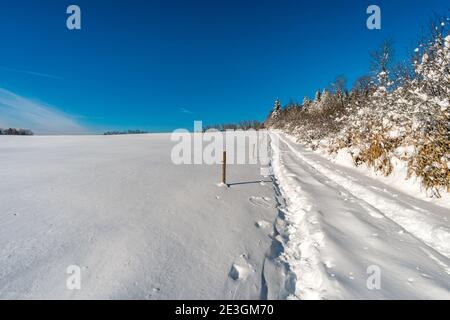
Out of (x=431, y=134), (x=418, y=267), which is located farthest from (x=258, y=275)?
(x=431, y=134)

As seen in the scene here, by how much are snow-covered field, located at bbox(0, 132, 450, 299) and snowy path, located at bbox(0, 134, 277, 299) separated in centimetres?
2

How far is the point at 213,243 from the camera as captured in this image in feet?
12.1

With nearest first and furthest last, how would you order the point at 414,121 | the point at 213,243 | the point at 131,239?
1. the point at 131,239
2. the point at 213,243
3. the point at 414,121

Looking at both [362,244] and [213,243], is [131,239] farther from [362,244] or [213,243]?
[362,244]

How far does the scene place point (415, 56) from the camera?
827cm

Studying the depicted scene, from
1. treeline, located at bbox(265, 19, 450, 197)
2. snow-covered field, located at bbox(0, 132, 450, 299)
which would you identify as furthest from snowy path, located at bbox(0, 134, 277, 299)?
treeline, located at bbox(265, 19, 450, 197)

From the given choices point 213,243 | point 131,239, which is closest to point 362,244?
point 213,243

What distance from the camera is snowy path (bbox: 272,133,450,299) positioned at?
282cm

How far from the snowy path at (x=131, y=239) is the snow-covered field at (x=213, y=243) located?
0.06 ft

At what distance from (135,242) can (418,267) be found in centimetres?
403

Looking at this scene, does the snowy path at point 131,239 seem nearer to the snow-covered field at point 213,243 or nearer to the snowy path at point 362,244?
the snow-covered field at point 213,243

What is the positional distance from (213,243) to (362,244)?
8.04ft

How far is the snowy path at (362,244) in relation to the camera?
9.27ft

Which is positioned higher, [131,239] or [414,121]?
[414,121]
